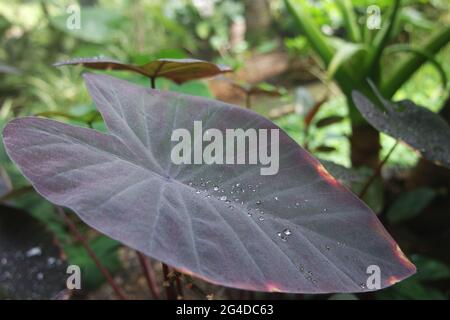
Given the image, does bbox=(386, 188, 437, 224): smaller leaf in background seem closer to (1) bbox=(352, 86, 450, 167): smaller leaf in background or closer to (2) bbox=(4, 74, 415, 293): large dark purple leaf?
(1) bbox=(352, 86, 450, 167): smaller leaf in background

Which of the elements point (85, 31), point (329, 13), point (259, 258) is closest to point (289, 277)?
point (259, 258)

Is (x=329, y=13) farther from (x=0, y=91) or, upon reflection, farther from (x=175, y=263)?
(x=0, y=91)

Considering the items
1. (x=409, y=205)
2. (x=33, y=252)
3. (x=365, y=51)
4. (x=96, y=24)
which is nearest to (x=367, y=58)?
(x=365, y=51)

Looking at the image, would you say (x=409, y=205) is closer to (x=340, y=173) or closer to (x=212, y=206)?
(x=340, y=173)

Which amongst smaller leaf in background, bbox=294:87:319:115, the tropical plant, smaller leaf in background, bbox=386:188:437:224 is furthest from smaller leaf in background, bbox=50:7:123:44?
smaller leaf in background, bbox=386:188:437:224

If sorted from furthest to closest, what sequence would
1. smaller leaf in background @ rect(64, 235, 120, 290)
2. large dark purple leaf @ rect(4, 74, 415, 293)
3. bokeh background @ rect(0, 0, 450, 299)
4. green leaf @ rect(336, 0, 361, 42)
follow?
green leaf @ rect(336, 0, 361, 42) < smaller leaf in background @ rect(64, 235, 120, 290) < bokeh background @ rect(0, 0, 450, 299) < large dark purple leaf @ rect(4, 74, 415, 293)
